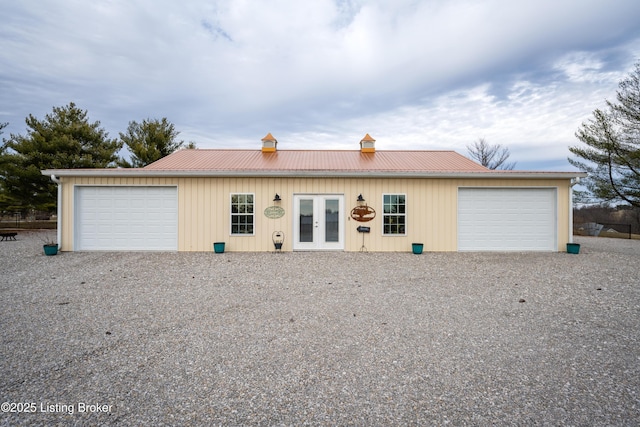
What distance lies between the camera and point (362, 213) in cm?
→ 959

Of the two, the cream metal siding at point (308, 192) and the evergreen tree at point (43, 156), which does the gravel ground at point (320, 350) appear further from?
the evergreen tree at point (43, 156)

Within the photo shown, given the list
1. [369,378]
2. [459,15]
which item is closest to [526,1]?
[459,15]

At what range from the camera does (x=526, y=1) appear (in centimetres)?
872

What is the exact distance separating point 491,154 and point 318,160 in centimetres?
2275

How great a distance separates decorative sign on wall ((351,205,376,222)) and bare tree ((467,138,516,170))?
2289 centimetres

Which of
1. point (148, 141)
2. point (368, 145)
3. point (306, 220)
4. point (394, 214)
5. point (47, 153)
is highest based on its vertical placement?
point (148, 141)

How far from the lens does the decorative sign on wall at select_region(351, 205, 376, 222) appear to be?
9.59 meters

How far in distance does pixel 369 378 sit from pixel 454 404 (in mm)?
670

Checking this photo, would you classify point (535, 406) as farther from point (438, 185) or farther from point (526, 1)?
point (526, 1)

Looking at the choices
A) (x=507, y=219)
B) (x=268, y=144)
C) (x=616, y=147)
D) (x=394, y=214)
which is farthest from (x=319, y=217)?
(x=616, y=147)

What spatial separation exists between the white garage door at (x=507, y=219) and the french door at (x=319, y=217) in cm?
402

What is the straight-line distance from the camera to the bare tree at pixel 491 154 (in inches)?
1077

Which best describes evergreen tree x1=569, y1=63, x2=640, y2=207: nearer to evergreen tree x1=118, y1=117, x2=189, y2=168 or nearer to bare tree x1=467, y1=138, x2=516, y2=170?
bare tree x1=467, y1=138, x2=516, y2=170

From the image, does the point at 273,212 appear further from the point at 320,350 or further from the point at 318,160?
the point at 320,350
